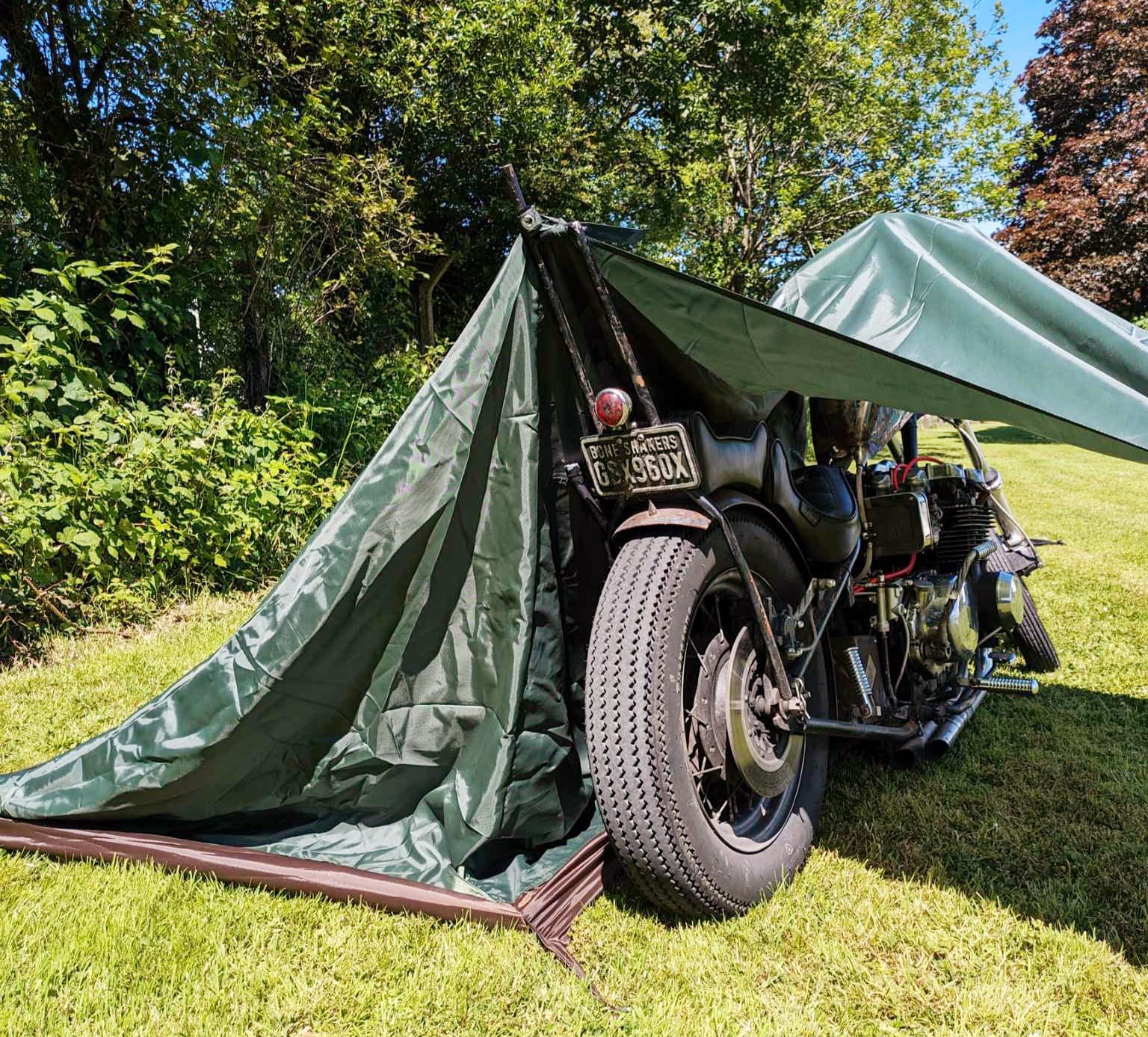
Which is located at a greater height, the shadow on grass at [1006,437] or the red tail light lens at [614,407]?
the red tail light lens at [614,407]

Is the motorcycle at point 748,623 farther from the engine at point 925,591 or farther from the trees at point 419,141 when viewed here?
the trees at point 419,141

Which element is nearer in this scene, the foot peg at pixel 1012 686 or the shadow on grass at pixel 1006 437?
the foot peg at pixel 1012 686

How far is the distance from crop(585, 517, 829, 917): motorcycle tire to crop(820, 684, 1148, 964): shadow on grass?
0.43m

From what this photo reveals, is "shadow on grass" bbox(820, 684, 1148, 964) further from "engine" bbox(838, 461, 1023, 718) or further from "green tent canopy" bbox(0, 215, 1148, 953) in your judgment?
"green tent canopy" bbox(0, 215, 1148, 953)

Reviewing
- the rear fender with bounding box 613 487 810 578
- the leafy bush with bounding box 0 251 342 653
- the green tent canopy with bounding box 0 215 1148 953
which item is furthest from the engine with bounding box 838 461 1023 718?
the leafy bush with bounding box 0 251 342 653

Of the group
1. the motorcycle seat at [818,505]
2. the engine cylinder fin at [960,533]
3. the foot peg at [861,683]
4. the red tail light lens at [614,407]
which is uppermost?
the red tail light lens at [614,407]

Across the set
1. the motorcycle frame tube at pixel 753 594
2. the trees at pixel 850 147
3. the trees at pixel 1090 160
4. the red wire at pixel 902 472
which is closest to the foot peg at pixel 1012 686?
the red wire at pixel 902 472

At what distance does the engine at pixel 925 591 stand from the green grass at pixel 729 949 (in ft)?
1.34

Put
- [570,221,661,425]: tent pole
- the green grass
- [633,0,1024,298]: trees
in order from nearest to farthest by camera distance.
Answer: the green grass
[570,221,661,425]: tent pole
[633,0,1024,298]: trees

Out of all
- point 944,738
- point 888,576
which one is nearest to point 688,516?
point 888,576

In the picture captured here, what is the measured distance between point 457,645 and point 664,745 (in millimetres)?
692

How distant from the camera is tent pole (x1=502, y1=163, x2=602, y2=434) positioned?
201 centimetres

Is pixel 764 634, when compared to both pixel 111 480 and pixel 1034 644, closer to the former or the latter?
pixel 1034 644

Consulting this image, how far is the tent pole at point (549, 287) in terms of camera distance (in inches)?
79.0
